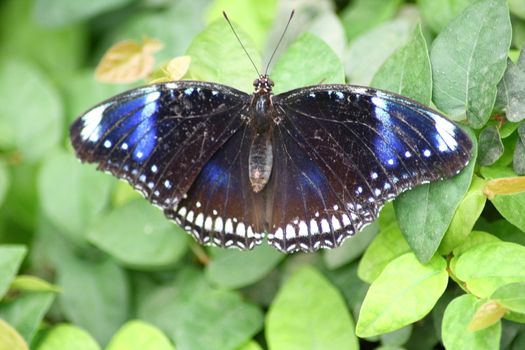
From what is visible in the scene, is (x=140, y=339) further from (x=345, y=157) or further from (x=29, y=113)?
(x=29, y=113)

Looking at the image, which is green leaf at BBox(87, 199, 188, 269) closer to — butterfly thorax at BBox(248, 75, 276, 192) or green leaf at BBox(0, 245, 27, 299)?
green leaf at BBox(0, 245, 27, 299)

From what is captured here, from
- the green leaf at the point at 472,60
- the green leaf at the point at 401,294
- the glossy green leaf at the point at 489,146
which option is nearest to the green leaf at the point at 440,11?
the green leaf at the point at 472,60

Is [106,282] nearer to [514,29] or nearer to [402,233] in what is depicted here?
[402,233]

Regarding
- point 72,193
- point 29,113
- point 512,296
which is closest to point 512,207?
point 512,296

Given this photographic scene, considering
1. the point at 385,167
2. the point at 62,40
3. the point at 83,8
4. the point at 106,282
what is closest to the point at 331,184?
the point at 385,167

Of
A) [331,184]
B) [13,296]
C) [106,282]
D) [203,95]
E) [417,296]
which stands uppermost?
[203,95]

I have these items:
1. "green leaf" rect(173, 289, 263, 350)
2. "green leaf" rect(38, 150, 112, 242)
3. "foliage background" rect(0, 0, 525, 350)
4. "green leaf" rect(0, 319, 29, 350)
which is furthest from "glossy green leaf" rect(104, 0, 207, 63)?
"green leaf" rect(0, 319, 29, 350)

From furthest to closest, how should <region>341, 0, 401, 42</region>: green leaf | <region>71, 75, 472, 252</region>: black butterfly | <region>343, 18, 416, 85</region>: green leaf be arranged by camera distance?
<region>341, 0, 401, 42</region>: green leaf, <region>343, 18, 416, 85</region>: green leaf, <region>71, 75, 472, 252</region>: black butterfly

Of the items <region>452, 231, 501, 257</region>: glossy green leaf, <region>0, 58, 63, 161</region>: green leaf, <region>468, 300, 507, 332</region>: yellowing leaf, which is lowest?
<region>468, 300, 507, 332</region>: yellowing leaf
